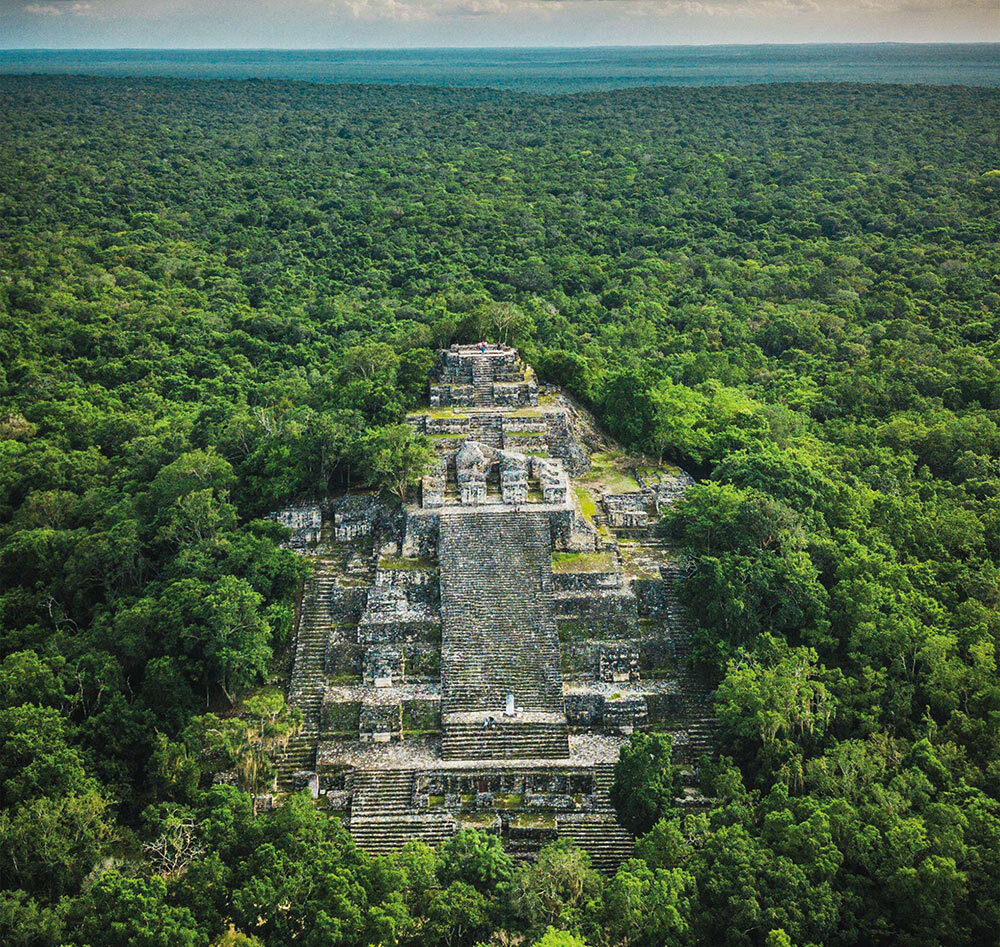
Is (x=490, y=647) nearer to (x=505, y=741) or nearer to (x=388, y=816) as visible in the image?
(x=505, y=741)

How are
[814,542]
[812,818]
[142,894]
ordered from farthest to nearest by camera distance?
[814,542]
[812,818]
[142,894]

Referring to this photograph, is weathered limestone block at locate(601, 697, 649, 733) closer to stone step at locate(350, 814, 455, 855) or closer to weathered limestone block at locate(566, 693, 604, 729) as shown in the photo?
weathered limestone block at locate(566, 693, 604, 729)

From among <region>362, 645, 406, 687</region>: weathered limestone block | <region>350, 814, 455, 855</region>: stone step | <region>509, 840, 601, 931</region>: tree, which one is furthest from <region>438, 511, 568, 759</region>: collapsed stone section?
<region>509, 840, 601, 931</region>: tree

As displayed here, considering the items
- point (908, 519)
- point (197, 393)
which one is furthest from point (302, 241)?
point (908, 519)

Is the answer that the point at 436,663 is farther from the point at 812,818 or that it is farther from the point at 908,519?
the point at 908,519

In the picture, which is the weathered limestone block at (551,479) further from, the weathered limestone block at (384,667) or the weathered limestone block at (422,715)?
the weathered limestone block at (422,715)
